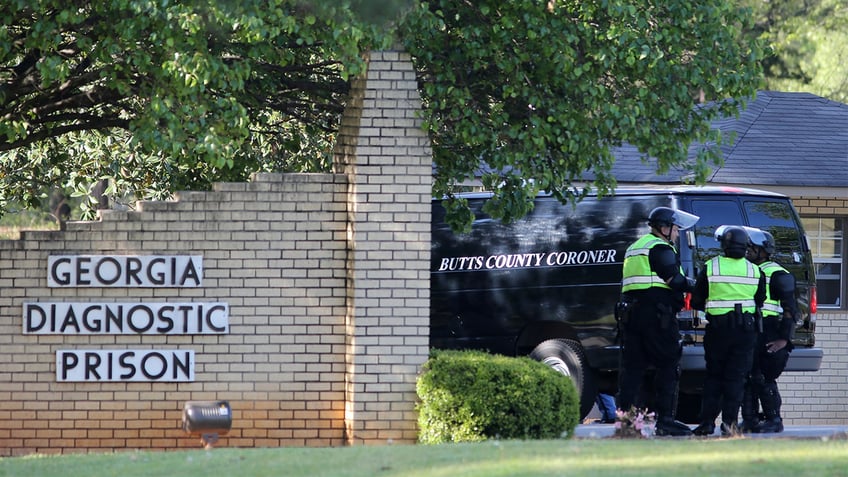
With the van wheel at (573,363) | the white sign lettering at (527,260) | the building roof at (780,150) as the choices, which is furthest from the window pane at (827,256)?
the van wheel at (573,363)

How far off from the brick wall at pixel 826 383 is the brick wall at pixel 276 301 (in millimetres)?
7086

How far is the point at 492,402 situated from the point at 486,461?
6.46 ft

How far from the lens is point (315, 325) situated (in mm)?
10664

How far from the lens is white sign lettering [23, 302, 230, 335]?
10344 mm

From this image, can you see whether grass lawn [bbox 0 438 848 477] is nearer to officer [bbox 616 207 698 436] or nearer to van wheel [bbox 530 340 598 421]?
officer [bbox 616 207 698 436]

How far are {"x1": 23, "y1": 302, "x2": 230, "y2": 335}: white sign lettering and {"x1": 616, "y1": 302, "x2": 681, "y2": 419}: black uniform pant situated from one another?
3.66 m

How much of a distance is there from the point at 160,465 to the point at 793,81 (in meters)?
27.9

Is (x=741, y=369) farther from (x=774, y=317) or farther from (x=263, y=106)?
(x=263, y=106)

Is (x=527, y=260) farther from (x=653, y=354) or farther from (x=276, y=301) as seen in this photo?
(x=276, y=301)

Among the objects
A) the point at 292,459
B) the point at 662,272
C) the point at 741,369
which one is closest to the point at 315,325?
the point at 292,459

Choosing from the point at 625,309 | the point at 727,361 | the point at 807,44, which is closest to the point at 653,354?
the point at 625,309

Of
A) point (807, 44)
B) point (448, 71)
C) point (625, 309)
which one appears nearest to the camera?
point (448, 71)

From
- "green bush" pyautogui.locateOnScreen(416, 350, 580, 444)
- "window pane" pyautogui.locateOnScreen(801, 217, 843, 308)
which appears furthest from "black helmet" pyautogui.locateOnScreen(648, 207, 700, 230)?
"window pane" pyautogui.locateOnScreen(801, 217, 843, 308)

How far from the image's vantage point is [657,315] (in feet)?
37.2
